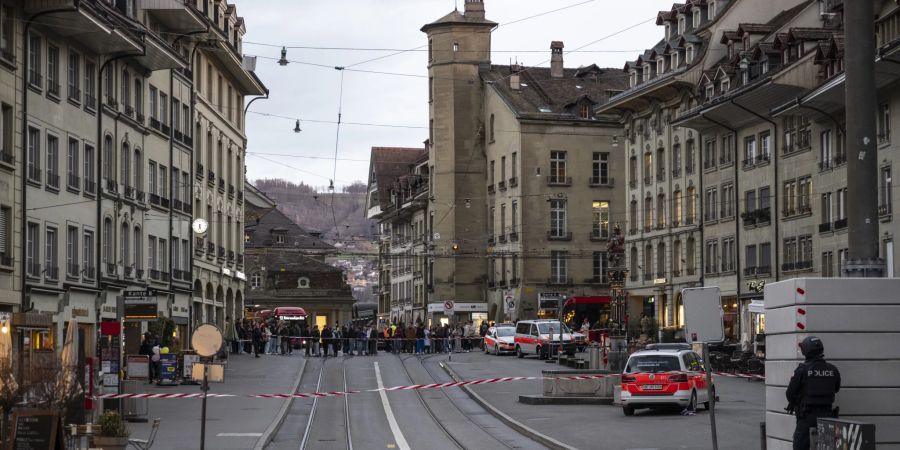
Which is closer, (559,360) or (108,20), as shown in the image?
(108,20)

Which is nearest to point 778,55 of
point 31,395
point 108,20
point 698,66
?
point 698,66

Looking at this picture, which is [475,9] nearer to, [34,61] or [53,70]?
[53,70]

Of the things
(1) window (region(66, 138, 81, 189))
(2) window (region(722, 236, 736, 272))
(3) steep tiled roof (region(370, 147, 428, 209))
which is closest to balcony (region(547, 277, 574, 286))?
(2) window (region(722, 236, 736, 272))

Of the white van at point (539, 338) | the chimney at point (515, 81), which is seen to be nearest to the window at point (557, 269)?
the chimney at point (515, 81)

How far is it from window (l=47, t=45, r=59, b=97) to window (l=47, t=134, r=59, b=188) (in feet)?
4.47

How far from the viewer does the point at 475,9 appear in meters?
103

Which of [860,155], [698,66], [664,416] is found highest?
[698,66]

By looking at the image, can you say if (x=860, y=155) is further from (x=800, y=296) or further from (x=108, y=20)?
(x=108, y=20)

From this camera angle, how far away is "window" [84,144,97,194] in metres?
48.6

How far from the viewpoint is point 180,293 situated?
62469mm

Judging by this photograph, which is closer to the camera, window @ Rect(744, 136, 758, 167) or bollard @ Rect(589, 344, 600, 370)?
bollard @ Rect(589, 344, 600, 370)

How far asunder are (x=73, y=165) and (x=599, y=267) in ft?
182

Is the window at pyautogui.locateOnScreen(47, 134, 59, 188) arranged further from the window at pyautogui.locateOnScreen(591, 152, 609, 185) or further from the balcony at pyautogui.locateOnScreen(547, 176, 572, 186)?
the window at pyautogui.locateOnScreen(591, 152, 609, 185)

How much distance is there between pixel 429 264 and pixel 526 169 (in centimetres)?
1426
